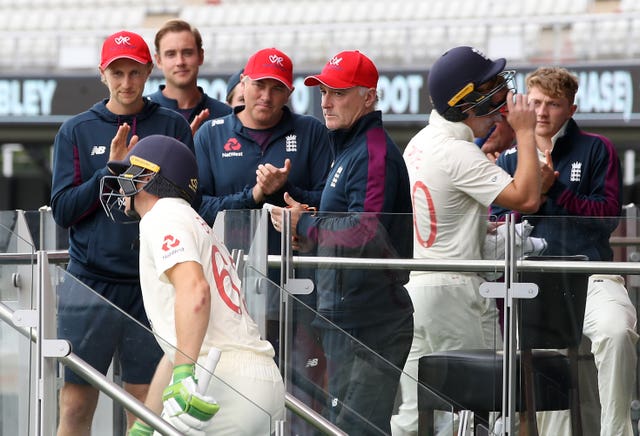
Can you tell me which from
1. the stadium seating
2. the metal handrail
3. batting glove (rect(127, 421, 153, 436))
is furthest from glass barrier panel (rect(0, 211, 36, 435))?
the stadium seating

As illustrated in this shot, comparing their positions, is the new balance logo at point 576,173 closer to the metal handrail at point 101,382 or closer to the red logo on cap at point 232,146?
the red logo on cap at point 232,146

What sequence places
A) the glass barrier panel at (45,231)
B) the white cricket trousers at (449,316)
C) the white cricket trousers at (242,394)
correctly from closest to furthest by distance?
Result: the white cricket trousers at (242,394) < the white cricket trousers at (449,316) < the glass barrier panel at (45,231)

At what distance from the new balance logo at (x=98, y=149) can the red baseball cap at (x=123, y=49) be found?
338mm

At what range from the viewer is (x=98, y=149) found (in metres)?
4.40

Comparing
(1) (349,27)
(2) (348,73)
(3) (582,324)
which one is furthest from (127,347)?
(1) (349,27)

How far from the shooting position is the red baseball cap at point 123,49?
4555mm

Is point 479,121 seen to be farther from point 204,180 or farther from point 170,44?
point 170,44

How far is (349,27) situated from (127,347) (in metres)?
10.7

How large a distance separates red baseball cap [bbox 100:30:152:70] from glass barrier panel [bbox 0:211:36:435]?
103 cm

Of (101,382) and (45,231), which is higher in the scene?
(45,231)

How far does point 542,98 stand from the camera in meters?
5.03

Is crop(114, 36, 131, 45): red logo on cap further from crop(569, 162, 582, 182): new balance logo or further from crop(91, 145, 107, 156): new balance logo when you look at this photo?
crop(569, 162, 582, 182): new balance logo

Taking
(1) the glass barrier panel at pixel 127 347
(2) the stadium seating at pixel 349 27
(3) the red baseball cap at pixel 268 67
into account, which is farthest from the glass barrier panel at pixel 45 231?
(2) the stadium seating at pixel 349 27

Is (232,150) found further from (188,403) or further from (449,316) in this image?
(188,403)
